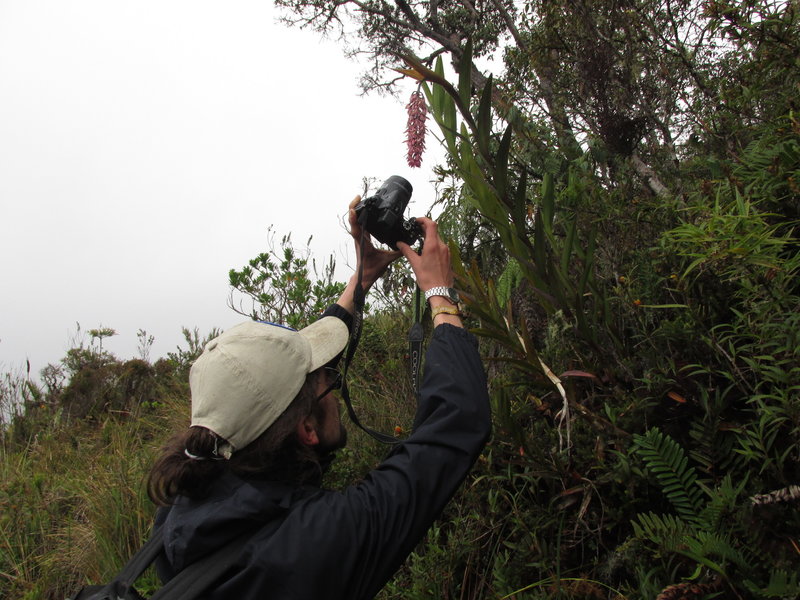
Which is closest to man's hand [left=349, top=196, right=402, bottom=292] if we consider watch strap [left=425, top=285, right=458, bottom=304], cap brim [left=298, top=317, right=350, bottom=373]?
cap brim [left=298, top=317, right=350, bottom=373]

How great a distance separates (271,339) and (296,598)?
0.71 m

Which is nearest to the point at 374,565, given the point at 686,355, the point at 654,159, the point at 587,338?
the point at 587,338

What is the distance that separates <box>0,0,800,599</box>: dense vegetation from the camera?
184 centimetres

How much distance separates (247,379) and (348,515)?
48 centimetres

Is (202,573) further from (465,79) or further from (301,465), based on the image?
(465,79)

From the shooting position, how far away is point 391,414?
3895 millimetres

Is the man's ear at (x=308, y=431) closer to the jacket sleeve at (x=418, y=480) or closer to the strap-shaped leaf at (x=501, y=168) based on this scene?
the jacket sleeve at (x=418, y=480)

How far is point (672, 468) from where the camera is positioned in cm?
193

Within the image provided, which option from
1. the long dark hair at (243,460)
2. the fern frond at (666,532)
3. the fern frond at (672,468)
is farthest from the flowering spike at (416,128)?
the fern frond at (666,532)

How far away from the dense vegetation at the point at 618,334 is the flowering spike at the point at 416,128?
1.47 ft

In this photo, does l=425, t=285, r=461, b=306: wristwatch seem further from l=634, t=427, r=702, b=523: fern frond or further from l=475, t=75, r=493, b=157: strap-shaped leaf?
l=634, t=427, r=702, b=523: fern frond

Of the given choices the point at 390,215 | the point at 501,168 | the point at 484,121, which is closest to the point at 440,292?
the point at 390,215

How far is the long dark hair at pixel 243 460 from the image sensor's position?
1.61 metres

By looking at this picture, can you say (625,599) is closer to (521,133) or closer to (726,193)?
(726,193)
